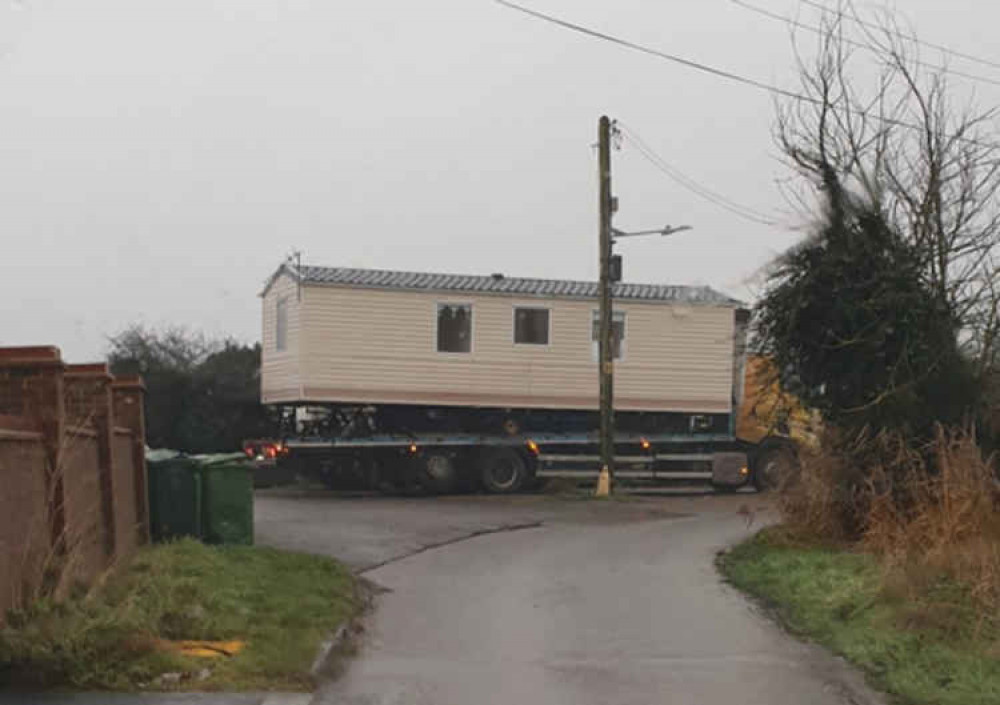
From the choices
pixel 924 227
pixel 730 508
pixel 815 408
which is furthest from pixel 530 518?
pixel 924 227

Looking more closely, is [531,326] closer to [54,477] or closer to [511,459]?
[511,459]

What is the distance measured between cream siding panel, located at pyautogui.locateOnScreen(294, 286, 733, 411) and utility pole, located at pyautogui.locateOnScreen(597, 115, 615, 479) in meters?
1.20

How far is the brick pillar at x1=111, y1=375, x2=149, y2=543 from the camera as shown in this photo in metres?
14.0

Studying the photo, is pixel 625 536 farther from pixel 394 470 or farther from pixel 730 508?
pixel 394 470

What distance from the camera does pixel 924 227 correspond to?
16594mm

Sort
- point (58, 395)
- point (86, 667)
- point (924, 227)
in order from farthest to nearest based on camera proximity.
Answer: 1. point (924, 227)
2. point (58, 395)
3. point (86, 667)

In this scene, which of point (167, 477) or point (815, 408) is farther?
point (815, 408)

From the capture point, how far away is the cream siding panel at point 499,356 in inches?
1046

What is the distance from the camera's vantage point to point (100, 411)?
12.1 m

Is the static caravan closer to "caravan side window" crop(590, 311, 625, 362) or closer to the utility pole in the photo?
"caravan side window" crop(590, 311, 625, 362)

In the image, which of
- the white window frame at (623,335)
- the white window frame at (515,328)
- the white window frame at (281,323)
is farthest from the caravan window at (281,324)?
the white window frame at (623,335)

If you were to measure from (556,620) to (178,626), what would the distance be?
3.41 metres

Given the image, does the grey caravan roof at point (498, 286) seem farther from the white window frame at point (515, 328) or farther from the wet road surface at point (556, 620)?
the wet road surface at point (556, 620)

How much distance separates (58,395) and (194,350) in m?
30.9
